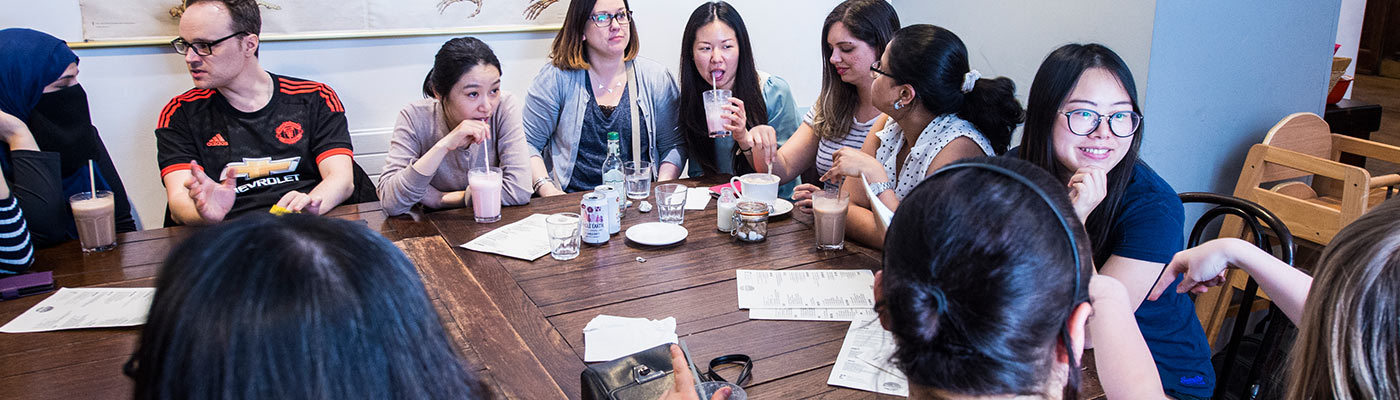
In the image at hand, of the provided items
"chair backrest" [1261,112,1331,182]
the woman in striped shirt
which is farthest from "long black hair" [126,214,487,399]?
"chair backrest" [1261,112,1331,182]

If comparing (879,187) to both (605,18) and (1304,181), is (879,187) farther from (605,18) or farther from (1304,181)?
(1304,181)

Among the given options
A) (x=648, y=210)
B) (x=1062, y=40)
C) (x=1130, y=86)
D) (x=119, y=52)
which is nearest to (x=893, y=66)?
(x=1130, y=86)

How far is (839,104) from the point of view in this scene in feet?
9.48

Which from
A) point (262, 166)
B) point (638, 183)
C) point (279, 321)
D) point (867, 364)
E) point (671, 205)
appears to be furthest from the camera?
point (262, 166)

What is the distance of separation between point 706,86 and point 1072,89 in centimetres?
164

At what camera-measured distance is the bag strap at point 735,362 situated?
1453 mm

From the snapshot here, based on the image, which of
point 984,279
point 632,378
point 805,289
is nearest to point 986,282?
point 984,279

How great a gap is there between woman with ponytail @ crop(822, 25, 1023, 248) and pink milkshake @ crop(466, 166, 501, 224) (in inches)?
34.6

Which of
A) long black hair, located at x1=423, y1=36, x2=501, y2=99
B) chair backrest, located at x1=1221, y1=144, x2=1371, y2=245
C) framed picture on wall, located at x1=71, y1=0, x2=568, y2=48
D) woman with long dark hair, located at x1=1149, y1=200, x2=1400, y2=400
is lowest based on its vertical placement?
chair backrest, located at x1=1221, y1=144, x2=1371, y2=245

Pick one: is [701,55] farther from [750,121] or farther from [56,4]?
[56,4]

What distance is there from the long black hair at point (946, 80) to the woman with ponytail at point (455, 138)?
114cm

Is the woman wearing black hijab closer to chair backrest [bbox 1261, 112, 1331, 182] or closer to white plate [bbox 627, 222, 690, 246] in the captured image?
white plate [bbox 627, 222, 690, 246]

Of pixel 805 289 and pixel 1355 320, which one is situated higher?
pixel 1355 320

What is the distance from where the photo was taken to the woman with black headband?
2.97ft
